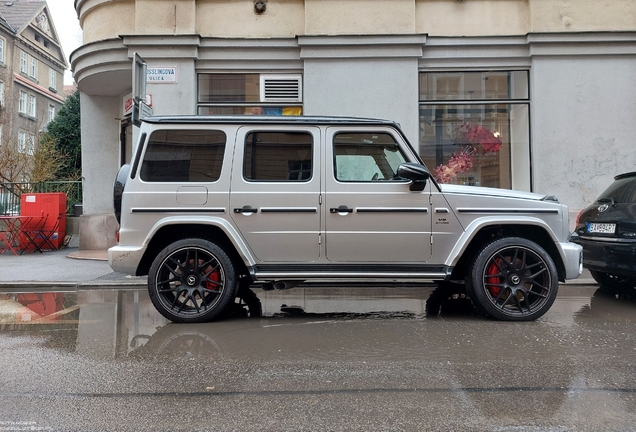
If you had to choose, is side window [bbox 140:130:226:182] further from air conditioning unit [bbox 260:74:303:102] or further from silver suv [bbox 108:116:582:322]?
air conditioning unit [bbox 260:74:303:102]

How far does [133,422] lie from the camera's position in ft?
9.59

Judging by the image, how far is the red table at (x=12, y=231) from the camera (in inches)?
461

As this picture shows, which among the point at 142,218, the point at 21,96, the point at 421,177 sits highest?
the point at 21,96

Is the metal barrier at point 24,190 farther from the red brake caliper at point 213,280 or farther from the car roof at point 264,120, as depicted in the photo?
the red brake caliper at point 213,280

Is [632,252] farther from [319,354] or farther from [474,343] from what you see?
[319,354]

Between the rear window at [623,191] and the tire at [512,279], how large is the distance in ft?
5.94

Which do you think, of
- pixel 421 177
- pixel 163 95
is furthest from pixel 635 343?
pixel 163 95

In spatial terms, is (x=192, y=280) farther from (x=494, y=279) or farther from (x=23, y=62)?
(x=23, y=62)

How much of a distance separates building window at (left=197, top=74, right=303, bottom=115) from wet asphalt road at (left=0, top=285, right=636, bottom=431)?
5.64 metres

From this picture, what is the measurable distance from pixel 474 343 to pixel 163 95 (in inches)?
324

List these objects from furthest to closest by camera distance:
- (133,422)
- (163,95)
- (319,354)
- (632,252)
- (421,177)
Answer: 1. (163,95)
2. (632,252)
3. (421,177)
4. (319,354)
5. (133,422)

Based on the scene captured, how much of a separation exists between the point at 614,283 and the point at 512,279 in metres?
2.80

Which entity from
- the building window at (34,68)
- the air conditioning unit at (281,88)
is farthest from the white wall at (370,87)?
the building window at (34,68)

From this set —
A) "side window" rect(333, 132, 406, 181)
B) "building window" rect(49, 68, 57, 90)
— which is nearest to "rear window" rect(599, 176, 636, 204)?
"side window" rect(333, 132, 406, 181)
